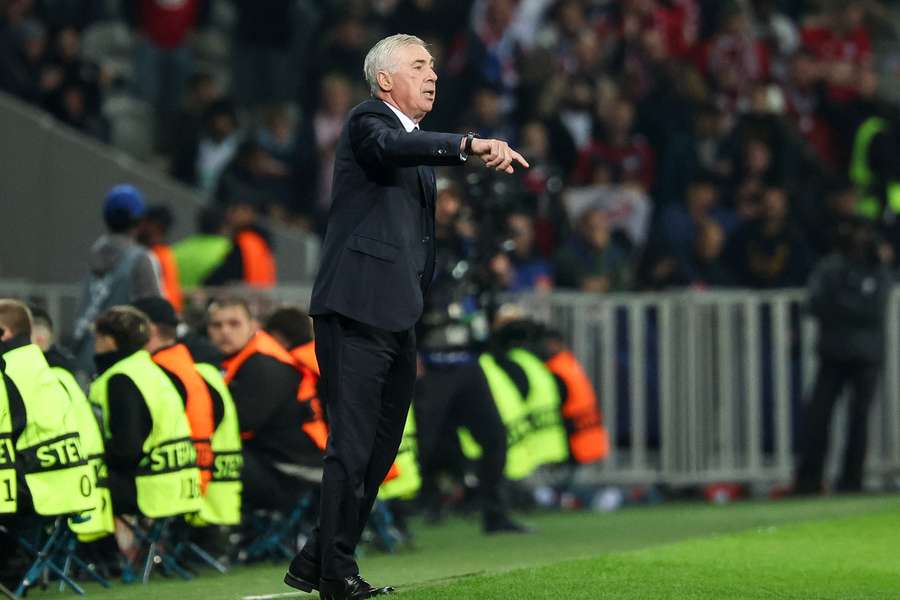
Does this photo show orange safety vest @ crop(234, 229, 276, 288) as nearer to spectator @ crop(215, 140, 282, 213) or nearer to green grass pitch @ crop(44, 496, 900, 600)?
spectator @ crop(215, 140, 282, 213)

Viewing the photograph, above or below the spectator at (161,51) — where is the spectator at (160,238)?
below

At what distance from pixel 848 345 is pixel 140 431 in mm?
7617

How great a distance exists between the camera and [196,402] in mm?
10938

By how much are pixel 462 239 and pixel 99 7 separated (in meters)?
7.50

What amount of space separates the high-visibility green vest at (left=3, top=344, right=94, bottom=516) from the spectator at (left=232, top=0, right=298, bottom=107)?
11.1m

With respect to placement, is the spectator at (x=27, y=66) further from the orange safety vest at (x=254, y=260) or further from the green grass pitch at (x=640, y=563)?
the green grass pitch at (x=640, y=563)

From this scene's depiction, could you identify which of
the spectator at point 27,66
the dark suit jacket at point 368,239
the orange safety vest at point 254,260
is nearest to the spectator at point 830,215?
the orange safety vest at point 254,260

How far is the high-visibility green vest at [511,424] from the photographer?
14539mm

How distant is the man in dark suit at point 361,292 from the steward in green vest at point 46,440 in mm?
1786

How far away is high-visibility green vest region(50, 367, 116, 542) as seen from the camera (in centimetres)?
998

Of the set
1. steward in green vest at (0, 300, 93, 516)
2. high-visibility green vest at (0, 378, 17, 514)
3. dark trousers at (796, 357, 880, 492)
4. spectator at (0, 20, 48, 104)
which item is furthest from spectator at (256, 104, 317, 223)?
high-visibility green vest at (0, 378, 17, 514)

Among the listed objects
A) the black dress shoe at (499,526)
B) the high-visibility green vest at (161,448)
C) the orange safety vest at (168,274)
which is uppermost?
the orange safety vest at (168,274)

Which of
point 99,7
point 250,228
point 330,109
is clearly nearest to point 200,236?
point 250,228

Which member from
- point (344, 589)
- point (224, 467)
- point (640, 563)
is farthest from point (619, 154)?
point (344, 589)
